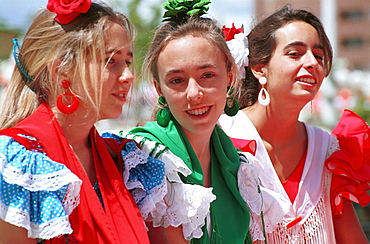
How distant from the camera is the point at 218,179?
7.23ft

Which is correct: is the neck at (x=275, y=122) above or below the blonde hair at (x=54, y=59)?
below

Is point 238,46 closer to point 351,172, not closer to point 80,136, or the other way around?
point 351,172

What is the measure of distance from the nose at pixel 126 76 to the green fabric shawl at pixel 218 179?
359 mm

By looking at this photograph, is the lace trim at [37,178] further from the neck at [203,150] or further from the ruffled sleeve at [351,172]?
the ruffled sleeve at [351,172]

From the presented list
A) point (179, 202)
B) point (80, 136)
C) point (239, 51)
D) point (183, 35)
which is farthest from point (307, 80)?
point (80, 136)

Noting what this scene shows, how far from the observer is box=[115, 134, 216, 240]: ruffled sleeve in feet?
6.35

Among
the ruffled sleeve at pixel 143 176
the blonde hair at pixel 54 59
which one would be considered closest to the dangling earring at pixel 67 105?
the blonde hair at pixel 54 59

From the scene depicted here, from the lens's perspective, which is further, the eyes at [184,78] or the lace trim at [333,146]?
the lace trim at [333,146]

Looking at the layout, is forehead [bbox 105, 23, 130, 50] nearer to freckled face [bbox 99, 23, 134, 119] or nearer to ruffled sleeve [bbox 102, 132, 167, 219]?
freckled face [bbox 99, 23, 134, 119]

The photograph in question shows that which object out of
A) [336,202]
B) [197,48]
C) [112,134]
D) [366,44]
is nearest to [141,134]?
[112,134]

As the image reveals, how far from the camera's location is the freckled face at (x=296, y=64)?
2592 mm

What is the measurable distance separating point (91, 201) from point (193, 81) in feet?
2.02

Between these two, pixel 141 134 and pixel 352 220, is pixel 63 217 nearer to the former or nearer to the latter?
pixel 141 134

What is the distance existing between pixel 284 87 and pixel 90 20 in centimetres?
119
